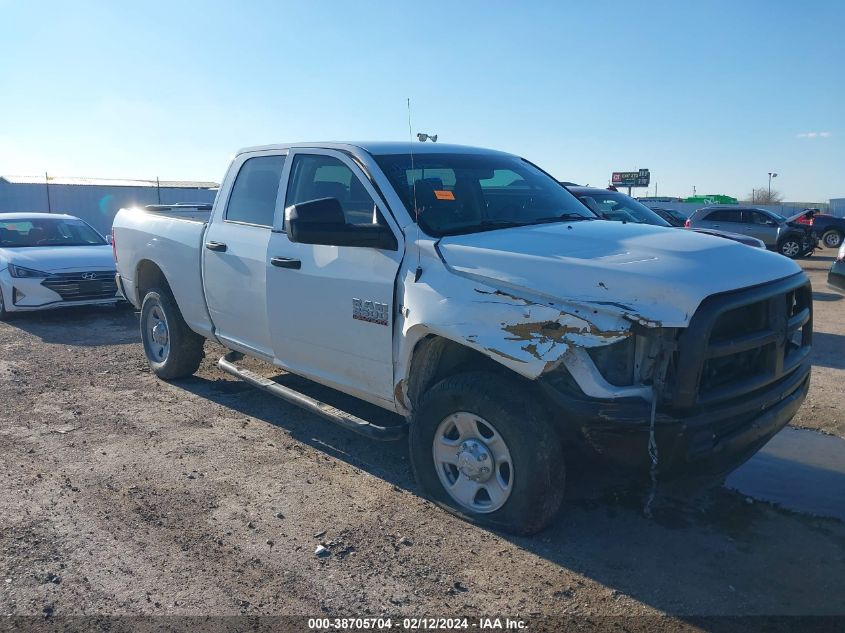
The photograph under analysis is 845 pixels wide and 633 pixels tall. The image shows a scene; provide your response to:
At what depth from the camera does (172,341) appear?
6.48 metres

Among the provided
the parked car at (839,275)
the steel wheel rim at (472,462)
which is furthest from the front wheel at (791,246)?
the steel wheel rim at (472,462)

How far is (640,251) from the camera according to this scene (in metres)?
3.63

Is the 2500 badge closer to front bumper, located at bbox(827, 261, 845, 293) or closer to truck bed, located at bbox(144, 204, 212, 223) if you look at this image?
truck bed, located at bbox(144, 204, 212, 223)

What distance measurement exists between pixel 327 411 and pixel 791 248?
2132 cm

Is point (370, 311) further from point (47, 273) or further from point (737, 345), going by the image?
point (47, 273)

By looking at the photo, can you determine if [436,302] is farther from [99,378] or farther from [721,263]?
[99,378]

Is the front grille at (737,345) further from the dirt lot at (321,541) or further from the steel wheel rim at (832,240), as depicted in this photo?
the steel wheel rim at (832,240)

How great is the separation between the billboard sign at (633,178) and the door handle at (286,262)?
70.2 metres

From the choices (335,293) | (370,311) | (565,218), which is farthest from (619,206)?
(370,311)

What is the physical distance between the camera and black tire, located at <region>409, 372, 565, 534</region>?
3.45m

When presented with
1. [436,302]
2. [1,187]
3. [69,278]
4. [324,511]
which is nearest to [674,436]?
[436,302]

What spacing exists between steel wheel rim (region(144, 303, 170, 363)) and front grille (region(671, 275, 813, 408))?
4863mm

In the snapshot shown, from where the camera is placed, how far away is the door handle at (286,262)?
4.67m

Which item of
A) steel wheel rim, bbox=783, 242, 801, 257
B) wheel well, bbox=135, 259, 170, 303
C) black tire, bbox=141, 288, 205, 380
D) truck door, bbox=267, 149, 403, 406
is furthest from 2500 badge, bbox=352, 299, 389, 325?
steel wheel rim, bbox=783, 242, 801, 257
